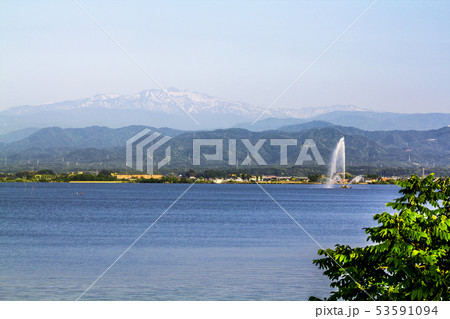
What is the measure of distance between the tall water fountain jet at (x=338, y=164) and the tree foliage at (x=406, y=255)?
152687 millimetres

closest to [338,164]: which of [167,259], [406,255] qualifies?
[167,259]

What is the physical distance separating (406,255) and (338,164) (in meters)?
161

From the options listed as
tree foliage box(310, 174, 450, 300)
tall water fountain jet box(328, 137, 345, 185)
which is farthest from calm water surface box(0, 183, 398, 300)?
tall water fountain jet box(328, 137, 345, 185)

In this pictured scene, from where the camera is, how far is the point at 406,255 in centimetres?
863

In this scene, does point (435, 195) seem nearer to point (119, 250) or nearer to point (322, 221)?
point (119, 250)

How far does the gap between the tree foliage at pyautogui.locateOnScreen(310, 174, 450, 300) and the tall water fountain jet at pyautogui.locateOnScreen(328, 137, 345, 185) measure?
501 feet

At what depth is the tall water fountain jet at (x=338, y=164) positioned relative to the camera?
6373 inches

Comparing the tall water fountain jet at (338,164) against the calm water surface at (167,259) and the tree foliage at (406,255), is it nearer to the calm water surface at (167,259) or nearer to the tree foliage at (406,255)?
the calm water surface at (167,259)

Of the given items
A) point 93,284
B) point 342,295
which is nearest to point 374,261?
point 342,295

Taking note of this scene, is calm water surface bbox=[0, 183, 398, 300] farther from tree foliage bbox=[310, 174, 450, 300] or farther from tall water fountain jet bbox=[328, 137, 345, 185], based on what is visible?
tall water fountain jet bbox=[328, 137, 345, 185]

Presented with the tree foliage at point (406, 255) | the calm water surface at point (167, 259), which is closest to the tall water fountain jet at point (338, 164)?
the calm water surface at point (167, 259)

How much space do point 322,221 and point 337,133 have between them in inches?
5136

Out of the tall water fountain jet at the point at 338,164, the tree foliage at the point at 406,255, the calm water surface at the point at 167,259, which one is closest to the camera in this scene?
the tree foliage at the point at 406,255

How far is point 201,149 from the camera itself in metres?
146
